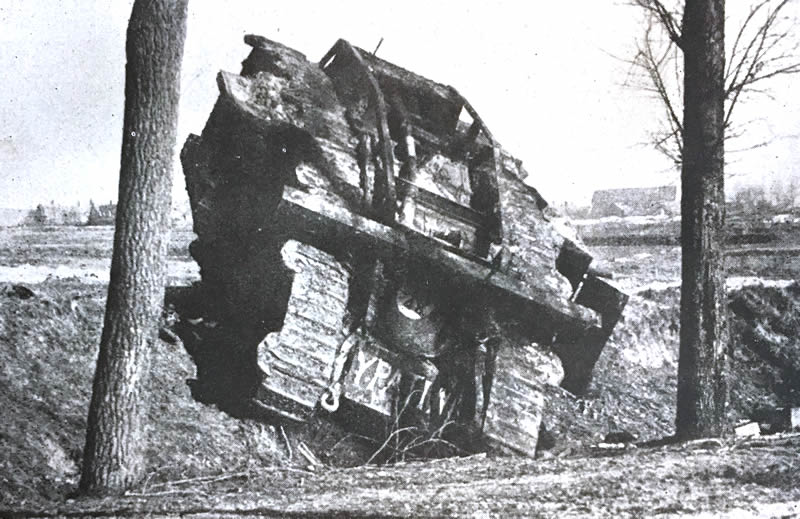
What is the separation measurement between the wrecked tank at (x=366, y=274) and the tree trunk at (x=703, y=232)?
1.28 metres

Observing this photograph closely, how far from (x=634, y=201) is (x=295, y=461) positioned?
3721 centimetres

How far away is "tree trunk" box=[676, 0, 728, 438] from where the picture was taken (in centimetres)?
669

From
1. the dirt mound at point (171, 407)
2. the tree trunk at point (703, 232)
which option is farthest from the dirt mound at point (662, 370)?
the tree trunk at point (703, 232)

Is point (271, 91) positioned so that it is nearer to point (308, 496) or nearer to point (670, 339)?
point (308, 496)

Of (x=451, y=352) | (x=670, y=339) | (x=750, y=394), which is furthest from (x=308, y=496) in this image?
(x=670, y=339)

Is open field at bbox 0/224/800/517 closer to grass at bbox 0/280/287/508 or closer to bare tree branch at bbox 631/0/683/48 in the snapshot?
grass at bbox 0/280/287/508

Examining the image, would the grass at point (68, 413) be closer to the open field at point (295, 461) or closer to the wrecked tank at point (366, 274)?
the open field at point (295, 461)

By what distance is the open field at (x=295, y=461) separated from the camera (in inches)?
174

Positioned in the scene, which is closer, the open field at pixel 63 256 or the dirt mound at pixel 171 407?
the dirt mound at pixel 171 407

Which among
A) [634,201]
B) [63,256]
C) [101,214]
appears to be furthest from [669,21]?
[634,201]

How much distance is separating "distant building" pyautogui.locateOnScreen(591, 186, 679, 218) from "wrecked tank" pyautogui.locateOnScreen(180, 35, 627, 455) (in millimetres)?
30649

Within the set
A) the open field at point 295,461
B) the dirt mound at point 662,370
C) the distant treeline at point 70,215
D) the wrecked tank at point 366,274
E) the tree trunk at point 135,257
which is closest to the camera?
the open field at point 295,461

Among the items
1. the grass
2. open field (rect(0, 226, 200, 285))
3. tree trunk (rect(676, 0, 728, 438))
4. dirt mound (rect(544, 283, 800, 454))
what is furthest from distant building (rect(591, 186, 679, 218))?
the grass

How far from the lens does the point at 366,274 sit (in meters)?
6.90
